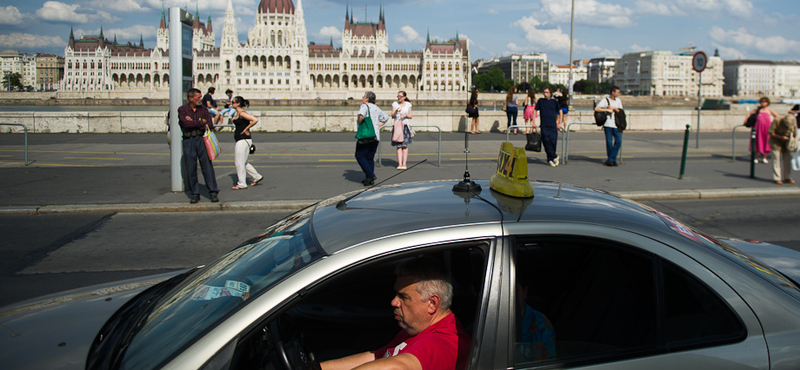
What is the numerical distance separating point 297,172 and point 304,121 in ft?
34.1

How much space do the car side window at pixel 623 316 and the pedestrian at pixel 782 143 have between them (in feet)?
35.3

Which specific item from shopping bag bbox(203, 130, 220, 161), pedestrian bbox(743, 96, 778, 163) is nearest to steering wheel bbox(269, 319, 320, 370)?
shopping bag bbox(203, 130, 220, 161)

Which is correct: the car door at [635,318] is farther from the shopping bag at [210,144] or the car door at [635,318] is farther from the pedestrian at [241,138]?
the pedestrian at [241,138]

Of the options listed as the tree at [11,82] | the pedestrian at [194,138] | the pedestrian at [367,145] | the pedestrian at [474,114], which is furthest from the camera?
the tree at [11,82]

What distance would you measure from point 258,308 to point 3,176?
1237 centimetres

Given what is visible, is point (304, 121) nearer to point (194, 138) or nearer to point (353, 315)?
point (194, 138)

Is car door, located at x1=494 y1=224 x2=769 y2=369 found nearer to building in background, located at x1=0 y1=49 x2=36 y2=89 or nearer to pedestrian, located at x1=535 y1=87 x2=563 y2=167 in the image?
pedestrian, located at x1=535 y1=87 x2=563 y2=167

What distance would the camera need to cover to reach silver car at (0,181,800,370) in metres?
2.11

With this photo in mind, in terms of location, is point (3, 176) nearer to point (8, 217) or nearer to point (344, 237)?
point (8, 217)

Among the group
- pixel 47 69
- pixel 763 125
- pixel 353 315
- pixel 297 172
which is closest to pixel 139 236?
pixel 297 172

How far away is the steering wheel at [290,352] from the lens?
2.17 m

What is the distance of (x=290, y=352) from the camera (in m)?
2.21

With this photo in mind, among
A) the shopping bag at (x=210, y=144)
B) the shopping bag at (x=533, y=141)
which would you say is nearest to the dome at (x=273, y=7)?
the shopping bag at (x=533, y=141)

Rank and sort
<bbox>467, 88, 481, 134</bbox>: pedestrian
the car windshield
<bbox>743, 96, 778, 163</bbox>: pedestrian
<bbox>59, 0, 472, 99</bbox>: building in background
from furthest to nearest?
<bbox>59, 0, 472, 99</bbox>: building in background, <bbox>467, 88, 481, 134</bbox>: pedestrian, <bbox>743, 96, 778, 163</bbox>: pedestrian, the car windshield
